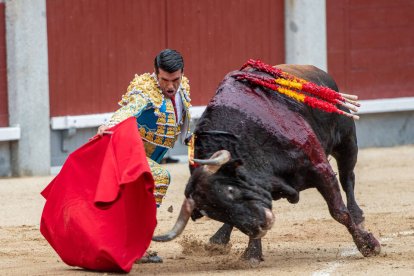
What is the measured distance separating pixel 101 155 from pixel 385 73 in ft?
22.2

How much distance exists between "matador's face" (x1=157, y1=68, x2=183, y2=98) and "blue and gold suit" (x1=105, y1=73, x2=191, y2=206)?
0.04 meters

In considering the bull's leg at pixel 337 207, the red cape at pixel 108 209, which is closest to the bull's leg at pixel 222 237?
the bull's leg at pixel 337 207

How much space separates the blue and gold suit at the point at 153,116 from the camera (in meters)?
6.55

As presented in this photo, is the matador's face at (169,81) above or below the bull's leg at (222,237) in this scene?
above

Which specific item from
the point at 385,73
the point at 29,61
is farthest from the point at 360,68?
the point at 29,61

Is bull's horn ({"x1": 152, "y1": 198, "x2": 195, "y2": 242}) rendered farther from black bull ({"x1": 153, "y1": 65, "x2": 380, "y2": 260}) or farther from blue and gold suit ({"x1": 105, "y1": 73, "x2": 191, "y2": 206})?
blue and gold suit ({"x1": 105, "y1": 73, "x2": 191, "y2": 206})

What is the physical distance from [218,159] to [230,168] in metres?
0.17

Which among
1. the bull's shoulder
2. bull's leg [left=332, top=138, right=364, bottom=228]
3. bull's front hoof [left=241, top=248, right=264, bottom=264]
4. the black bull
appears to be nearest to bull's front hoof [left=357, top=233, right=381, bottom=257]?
the black bull

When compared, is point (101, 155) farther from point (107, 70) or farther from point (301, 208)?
point (107, 70)

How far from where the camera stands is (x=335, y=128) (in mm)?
7285

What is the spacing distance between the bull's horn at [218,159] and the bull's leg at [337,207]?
Result: 0.67 meters

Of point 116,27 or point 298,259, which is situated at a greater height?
point 116,27

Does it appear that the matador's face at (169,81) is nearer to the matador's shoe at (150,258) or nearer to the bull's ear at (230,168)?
the bull's ear at (230,168)

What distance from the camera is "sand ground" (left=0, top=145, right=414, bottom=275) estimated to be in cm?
642
